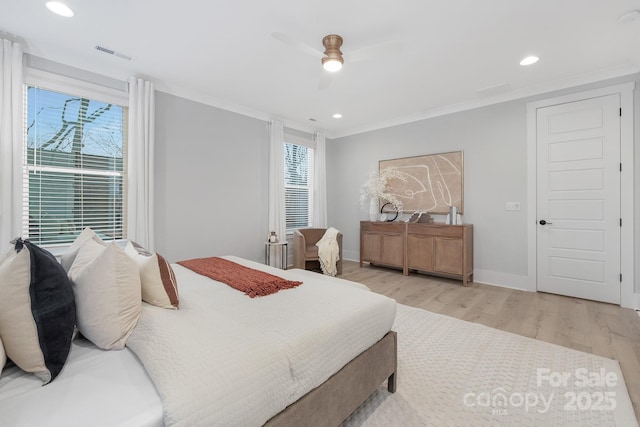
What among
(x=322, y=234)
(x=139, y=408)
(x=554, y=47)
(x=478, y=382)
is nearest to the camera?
(x=139, y=408)

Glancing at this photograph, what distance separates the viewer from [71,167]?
2.92m

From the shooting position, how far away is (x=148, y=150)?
3.26m

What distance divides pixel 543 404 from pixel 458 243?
2.48m

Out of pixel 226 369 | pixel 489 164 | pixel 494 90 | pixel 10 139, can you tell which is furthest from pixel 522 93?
pixel 10 139

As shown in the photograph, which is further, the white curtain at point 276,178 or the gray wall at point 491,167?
the white curtain at point 276,178

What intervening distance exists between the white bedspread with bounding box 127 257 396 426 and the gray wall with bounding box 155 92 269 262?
2190 millimetres

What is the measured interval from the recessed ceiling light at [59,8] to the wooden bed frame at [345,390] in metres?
3.18

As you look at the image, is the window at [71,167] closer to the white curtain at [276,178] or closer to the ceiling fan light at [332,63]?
the white curtain at [276,178]

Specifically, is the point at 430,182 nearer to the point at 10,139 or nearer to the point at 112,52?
the point at 112,52

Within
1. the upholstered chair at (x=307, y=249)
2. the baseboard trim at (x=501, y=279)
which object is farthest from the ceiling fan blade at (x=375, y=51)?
the baseboard trim at (x=501, y=279)

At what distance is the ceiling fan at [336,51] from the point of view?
210cm

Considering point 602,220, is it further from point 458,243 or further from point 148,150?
point 148,150

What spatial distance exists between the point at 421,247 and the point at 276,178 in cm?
262

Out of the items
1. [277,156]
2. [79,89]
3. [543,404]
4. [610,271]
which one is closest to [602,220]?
[610,271]
